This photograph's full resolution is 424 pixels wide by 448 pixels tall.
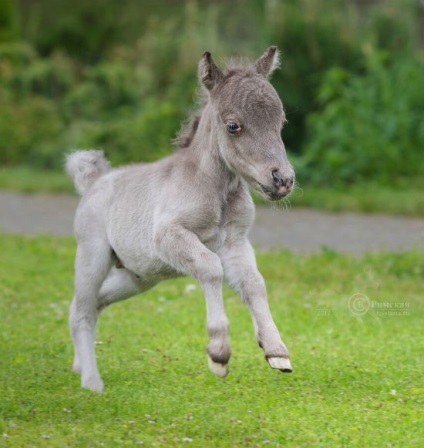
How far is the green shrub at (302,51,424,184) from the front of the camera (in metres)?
14.3

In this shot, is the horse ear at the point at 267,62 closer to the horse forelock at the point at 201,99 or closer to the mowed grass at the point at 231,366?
the horse forelock at the point at 201,99

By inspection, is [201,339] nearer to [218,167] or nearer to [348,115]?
[218,167]

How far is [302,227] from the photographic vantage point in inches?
515

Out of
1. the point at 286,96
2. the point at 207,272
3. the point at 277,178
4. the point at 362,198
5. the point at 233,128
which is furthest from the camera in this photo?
the point at 286,96

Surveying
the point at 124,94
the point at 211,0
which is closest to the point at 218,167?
the point at 124,94

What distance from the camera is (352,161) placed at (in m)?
14.5

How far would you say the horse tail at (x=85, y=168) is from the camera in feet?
24.5

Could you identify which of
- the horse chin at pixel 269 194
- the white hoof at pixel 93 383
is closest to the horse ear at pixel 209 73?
the horse chin at pixel 269 194

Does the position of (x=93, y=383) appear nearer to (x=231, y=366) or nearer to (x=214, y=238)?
(x=231, y=366)

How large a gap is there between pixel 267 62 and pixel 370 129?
8126 millimetres

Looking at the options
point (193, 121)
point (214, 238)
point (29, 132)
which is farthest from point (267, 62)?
point (29, 132)

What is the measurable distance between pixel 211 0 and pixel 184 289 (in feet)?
43.0

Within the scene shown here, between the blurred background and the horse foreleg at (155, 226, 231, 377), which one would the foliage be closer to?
the blurred background

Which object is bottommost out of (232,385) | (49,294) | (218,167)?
(49,294)
